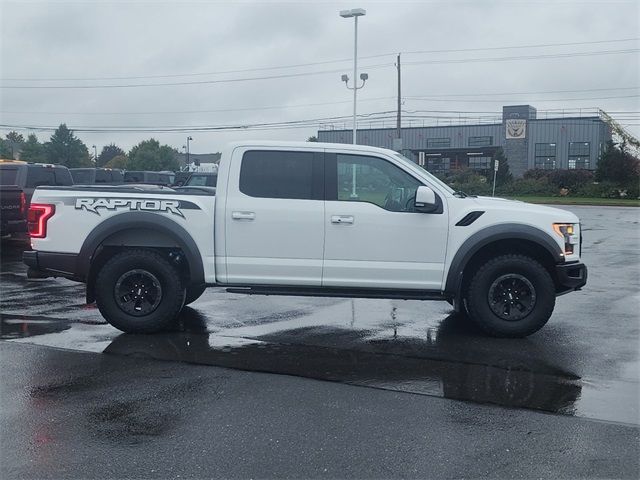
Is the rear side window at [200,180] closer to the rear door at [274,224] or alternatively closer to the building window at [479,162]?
the rear door at [274,224]

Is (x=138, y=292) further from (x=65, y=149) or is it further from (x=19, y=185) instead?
(x=65, y=149)

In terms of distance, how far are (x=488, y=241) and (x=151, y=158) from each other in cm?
7147

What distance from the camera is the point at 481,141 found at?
6875cm

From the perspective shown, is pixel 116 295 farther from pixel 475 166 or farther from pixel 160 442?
pixel 475 166

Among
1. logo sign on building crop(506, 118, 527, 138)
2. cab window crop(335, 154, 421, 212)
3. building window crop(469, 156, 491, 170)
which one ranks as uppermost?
logo sign on building crop(506, 118, 527, 138)

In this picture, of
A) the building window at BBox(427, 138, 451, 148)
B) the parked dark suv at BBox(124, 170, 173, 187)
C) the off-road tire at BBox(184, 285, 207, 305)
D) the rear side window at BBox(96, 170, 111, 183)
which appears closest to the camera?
the off-road tire at BBox(184, 285, 207, 305)

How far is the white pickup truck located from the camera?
7.48m

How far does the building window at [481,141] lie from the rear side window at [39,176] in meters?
56.2

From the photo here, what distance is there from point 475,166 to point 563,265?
62.2 metres

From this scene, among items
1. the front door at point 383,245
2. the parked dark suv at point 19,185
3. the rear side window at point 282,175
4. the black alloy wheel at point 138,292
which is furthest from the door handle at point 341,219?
the parked dark suv at point 19,185

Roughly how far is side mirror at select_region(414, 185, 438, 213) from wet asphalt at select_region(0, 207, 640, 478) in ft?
4.76

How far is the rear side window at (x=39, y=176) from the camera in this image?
1733 cm

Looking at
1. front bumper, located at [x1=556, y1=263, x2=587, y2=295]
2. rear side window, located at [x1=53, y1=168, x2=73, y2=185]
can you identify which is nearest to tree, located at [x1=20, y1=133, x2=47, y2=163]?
rear side window, located at [x1=53, y1=168, x2=73, y2=185]

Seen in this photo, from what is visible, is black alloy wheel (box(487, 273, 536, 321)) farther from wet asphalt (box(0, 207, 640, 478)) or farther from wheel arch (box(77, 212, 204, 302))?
wheel arch (box(77, 212, 204, 302))
